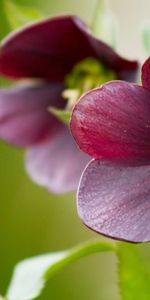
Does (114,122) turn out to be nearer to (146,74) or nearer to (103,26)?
(146,74)

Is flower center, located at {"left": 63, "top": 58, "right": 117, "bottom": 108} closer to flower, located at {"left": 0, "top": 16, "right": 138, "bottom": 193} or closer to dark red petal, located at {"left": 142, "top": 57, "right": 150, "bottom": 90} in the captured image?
flower, located at {"left": 0, "top": 16, "right": 138, "bottom": 193}

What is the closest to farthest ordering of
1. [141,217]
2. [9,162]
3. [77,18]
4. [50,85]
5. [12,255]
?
[141,217]
[77,18]
[50,85]
[12,255]
[9,162]

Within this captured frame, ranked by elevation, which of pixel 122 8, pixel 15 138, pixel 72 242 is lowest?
pixel 72 242

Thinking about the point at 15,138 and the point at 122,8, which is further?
the point at 122,8

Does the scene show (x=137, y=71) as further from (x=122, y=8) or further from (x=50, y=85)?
(x=122, y=8)

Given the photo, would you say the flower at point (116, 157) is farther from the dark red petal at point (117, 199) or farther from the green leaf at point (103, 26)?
the green leaf at point (103, 26)

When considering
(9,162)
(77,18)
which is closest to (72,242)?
(9,162)

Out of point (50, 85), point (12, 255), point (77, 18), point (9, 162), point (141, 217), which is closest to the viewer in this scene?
point (141, 217)

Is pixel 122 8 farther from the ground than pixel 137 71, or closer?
closer

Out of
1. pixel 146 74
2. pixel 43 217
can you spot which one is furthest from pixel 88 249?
pixel 43 217
